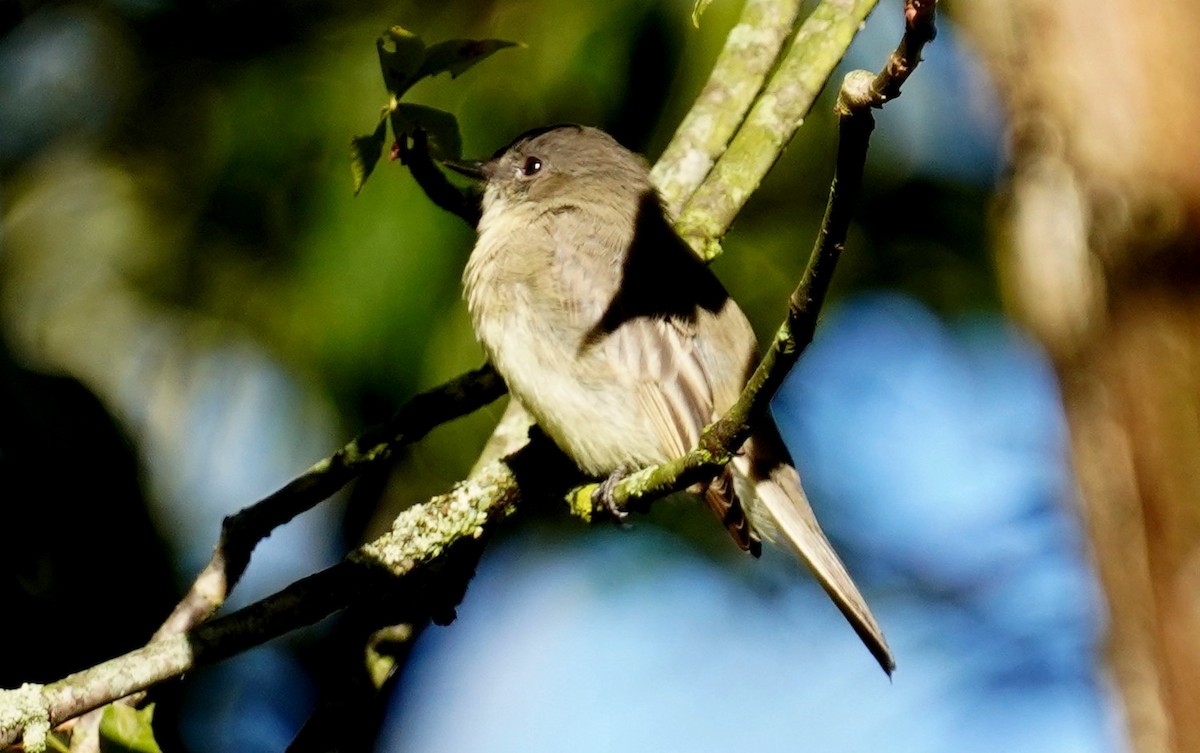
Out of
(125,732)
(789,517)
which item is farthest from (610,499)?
(125,732)

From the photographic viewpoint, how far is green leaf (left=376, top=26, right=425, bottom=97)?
130 inches

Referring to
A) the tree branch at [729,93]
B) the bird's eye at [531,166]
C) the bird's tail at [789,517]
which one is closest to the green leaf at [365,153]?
the tree branch at [729,93]

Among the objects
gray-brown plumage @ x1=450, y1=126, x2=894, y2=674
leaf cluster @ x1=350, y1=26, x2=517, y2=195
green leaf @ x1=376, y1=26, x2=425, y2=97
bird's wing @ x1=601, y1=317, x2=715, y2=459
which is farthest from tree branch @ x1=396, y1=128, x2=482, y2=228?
bird's wing @ x1=601, y1=317, x2=715, y2=459

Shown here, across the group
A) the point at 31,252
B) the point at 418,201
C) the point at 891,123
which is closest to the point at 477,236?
the point at 418,201

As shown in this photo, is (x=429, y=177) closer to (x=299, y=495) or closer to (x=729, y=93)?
(x=299, y=495)

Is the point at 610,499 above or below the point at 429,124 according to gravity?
below

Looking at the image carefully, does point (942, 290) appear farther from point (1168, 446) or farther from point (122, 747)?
point (122, 747)

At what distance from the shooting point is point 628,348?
176 inches

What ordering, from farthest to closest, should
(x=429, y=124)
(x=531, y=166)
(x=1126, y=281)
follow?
(x=531, y=166) → (x=1126, y=281) → (x=429, y=124)

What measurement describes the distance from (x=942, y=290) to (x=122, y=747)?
12.5ft

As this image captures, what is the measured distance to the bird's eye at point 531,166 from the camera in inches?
202

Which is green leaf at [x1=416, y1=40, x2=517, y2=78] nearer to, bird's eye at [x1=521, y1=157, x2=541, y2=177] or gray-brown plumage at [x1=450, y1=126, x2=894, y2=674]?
gray-brown plumage at [x1=450, y1=126, x2=894, y2=674]

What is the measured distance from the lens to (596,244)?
4.69 meters

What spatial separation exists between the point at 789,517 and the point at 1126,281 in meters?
1.19
